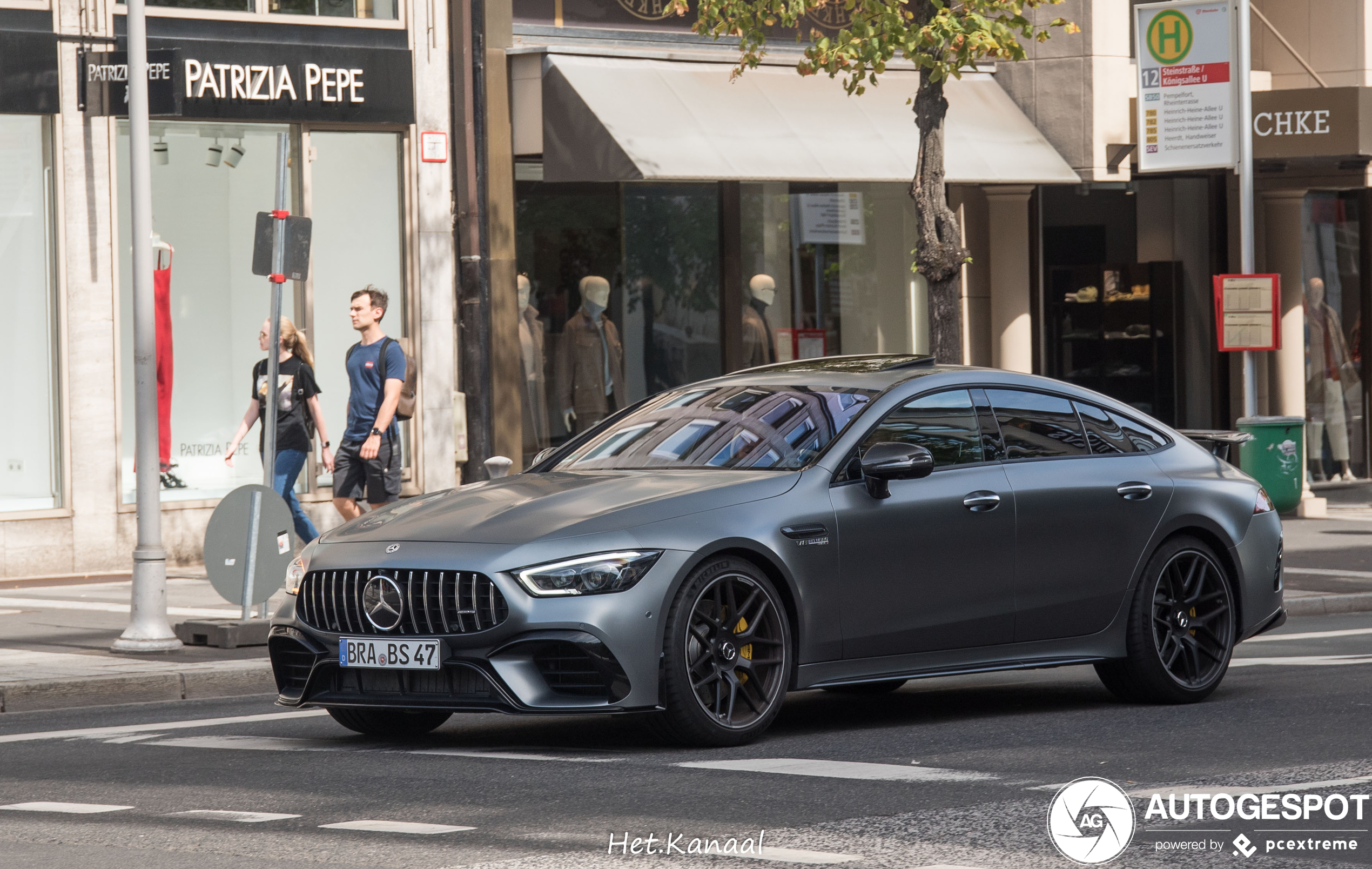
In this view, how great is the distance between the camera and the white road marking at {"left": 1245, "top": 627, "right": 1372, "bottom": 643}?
1255cm

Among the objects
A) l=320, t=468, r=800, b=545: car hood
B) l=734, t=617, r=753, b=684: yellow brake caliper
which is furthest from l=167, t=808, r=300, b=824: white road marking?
l=734, t=617, r=753, b=684: yellow brake caliper

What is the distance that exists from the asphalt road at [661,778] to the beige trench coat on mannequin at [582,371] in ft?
32.4

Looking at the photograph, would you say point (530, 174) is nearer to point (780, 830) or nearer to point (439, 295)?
point (439, 295)

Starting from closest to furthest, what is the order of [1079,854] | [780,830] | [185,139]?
[1079,854] < [780,830] < [185,139]

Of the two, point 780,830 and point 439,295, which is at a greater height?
point 439,295

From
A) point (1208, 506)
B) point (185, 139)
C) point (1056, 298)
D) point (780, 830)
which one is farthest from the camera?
point (1056, 298)

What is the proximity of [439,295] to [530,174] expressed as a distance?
4.99ft

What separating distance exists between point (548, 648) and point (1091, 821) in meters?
2.17

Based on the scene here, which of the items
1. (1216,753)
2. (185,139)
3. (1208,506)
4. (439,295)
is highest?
(185,139)

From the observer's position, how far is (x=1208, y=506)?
9312 mm

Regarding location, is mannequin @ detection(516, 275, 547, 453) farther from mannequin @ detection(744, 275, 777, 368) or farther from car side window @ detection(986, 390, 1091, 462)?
car side window @ detection(986, 390, 1091, 462)

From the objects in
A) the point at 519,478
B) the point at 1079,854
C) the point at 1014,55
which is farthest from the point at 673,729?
the point at 1014,55

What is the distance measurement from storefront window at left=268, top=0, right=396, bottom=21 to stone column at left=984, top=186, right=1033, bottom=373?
24.9ft

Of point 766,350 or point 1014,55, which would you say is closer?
point 1014,55
